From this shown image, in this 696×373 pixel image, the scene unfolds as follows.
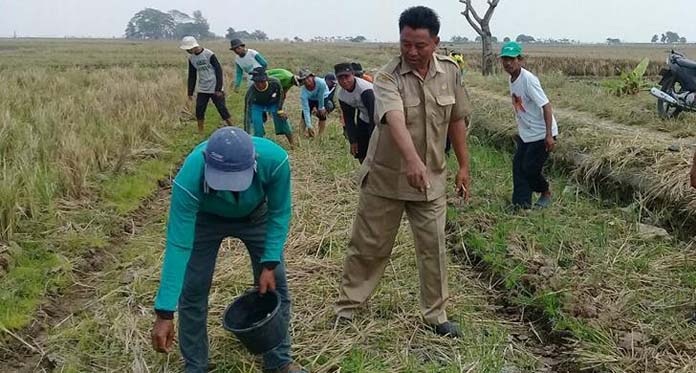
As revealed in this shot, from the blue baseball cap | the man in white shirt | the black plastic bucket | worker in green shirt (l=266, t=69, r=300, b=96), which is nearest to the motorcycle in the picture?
the man in white shirt

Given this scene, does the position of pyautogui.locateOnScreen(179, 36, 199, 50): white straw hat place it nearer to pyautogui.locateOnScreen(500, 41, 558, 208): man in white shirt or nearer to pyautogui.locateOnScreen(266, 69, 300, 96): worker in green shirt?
pyautogui.locateOnScreen(266, 69, 300, 96): worker in green shirt

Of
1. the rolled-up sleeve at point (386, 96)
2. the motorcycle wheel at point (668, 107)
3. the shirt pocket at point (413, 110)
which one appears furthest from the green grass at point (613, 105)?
the rolled-up sleeve at point (386, 96)

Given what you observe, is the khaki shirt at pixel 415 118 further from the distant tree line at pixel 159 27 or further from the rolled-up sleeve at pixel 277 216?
the distant tree line at pixel 159 27

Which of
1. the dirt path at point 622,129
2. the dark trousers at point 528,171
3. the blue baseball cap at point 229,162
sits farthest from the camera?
the dirt path at point 622,129

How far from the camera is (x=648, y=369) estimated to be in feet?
10.3

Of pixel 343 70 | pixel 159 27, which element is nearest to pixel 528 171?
pixel 343 70

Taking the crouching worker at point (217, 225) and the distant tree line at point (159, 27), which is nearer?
the crouching worker at point (217, 225)

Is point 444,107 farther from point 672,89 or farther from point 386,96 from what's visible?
point 672,89

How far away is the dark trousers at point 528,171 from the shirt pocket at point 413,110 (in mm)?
2557

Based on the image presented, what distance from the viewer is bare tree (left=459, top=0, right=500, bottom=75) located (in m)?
20.8

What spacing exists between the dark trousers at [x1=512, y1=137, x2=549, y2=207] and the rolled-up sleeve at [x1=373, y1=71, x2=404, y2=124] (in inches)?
106

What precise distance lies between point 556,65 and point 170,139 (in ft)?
65.4

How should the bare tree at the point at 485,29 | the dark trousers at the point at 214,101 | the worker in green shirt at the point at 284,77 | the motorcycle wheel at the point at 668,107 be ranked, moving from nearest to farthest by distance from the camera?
1. the worker in green shirt at the point at 284,77
2. the motorcycle wheel at the point at 668,107
3. the dark trousers at the point at 214,101
4. the bare tree at the point at 485,29

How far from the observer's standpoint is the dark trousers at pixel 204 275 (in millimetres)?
2871
